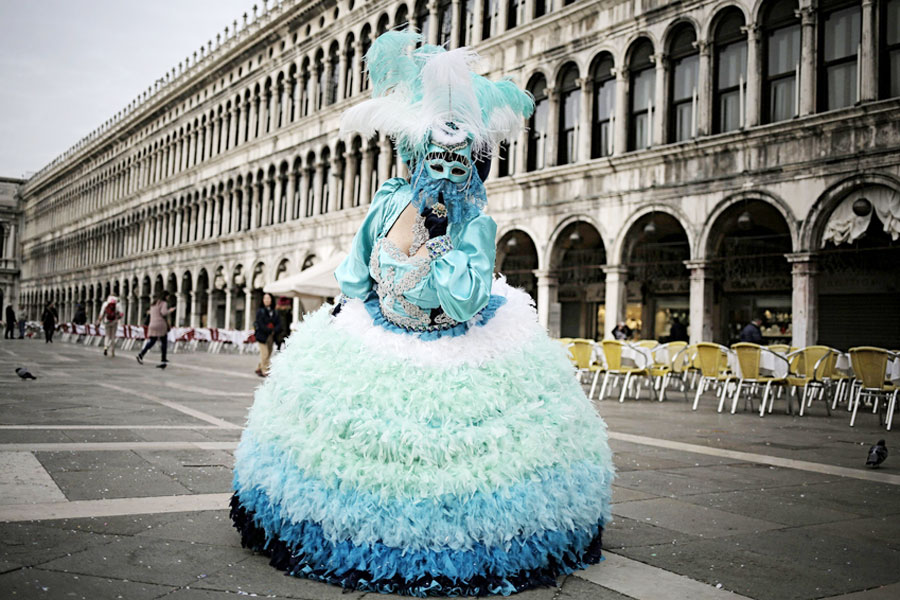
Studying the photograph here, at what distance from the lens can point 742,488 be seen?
5180 mm

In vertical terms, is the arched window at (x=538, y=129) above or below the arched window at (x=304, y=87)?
below

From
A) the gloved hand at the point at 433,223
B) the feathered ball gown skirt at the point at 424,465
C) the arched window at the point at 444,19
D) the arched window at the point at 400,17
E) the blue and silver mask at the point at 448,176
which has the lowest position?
the feathered ball gown skirt at the point at 424,465

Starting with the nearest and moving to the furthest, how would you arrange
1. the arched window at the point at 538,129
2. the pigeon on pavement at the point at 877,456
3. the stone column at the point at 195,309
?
the pigeon on pavement at the point at 877,456 → the arched window at the point at 538,129 → the stone column at the point at 195,309

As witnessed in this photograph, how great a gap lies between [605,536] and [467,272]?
1.54 meters

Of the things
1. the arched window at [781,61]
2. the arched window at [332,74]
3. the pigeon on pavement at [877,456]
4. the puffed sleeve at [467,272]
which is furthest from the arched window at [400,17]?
the puffed sleeve at [467,272]

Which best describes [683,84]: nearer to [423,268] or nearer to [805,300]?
[805,300]

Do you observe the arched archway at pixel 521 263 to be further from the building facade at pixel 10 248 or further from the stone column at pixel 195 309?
the building facade at pixel 10 248

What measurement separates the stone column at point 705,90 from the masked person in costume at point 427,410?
51.0ft

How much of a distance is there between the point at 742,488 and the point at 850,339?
15399mm

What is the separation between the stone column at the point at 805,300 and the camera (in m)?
15.9

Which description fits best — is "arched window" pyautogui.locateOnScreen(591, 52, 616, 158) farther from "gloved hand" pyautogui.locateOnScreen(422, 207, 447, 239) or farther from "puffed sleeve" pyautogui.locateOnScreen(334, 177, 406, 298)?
"gloved hand" pyautogui.locateOnScreen(422, 207, 447, 239)

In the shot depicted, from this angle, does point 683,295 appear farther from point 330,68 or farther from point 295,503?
point 295,503

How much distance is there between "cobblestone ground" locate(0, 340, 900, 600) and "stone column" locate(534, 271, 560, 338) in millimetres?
13001

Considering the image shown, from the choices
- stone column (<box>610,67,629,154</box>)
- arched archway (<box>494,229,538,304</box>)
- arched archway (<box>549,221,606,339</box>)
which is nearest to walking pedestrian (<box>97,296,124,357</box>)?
arched archway (<box>494,229,538,304</box>)
